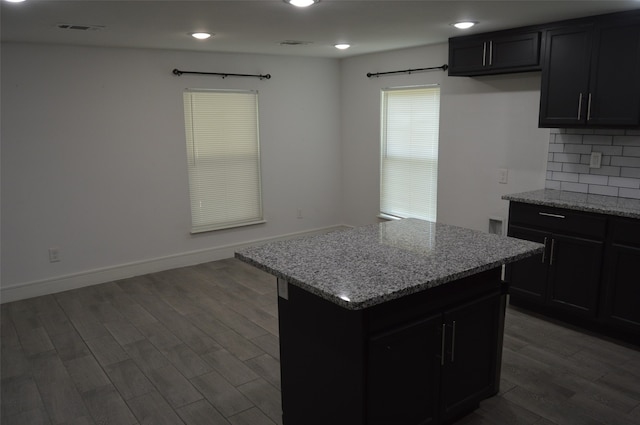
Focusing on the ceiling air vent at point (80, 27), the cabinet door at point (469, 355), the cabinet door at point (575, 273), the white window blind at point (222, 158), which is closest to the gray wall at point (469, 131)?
the cabinet door at point (575, 273)

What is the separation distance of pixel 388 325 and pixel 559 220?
207cm

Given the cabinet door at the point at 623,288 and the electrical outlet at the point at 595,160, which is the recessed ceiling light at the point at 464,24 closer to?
the electrical outlet at the point at 595,160

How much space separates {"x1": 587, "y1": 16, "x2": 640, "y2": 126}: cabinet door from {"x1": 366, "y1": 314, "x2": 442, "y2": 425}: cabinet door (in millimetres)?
2187

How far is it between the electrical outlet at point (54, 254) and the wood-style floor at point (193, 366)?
0.32 metres

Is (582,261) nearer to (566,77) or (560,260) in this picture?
(560,260)

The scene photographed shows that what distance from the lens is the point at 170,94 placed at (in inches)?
191

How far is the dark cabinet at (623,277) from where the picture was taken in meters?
3.17

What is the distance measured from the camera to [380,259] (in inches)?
90.4

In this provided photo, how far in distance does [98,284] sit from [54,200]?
877 millimetres

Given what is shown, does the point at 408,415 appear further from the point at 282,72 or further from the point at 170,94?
the point at 282,72

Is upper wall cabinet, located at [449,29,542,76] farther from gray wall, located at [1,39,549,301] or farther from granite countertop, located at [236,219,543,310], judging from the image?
granite countertop, located at [236,219,543,310]

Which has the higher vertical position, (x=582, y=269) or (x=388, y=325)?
(x=388, y=325)

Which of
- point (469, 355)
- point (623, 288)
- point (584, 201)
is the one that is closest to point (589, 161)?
point (584, 201)

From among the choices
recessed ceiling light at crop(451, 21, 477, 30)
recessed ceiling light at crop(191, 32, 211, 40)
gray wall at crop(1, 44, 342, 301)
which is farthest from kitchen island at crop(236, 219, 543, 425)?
gray wall at crop(1, 44, 342, 301)
